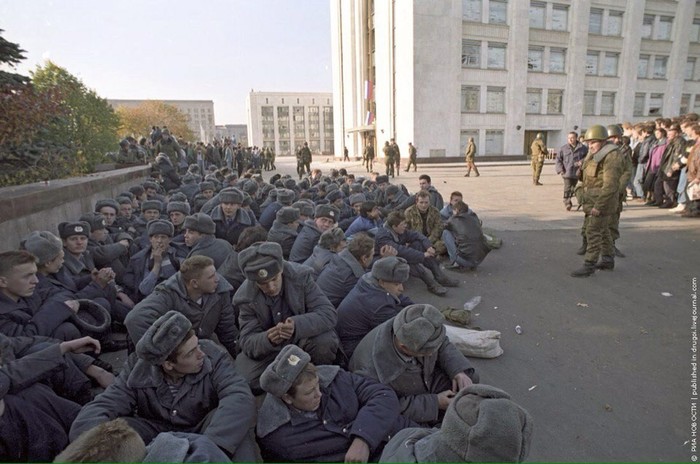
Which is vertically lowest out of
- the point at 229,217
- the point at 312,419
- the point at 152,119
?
the point at 312,419

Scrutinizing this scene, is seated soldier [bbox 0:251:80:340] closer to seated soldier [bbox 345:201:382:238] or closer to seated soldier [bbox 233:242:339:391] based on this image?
seated soldier [bbox 233:242:339:391]

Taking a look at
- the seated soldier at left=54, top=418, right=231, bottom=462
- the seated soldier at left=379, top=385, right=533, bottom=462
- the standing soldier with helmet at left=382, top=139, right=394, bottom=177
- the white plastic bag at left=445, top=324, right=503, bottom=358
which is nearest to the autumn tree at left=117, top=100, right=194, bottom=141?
the standing soldier with helmet at left=382, top=139, right=394, bottom=177

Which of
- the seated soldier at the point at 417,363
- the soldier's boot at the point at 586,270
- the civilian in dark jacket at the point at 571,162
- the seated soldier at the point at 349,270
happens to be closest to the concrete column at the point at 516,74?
the civilian in dark jacket at the point at 571,162

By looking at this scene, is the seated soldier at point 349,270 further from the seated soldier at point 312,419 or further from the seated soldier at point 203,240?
the seated soldier at point 312,419

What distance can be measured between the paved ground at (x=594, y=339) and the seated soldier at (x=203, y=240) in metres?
2.46

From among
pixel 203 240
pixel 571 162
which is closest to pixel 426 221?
pixel 203 240

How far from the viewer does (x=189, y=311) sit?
9.92 ft

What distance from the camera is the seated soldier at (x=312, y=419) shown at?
80.6 inches

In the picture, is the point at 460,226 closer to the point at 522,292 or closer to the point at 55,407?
the point at 522,292

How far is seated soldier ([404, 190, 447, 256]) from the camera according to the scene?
20.1 feet

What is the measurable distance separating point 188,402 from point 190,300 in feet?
3.31

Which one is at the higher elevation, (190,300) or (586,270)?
(190,300)

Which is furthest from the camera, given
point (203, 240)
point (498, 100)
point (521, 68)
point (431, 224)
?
point (498, 100)

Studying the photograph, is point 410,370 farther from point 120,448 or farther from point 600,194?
point 600,194
